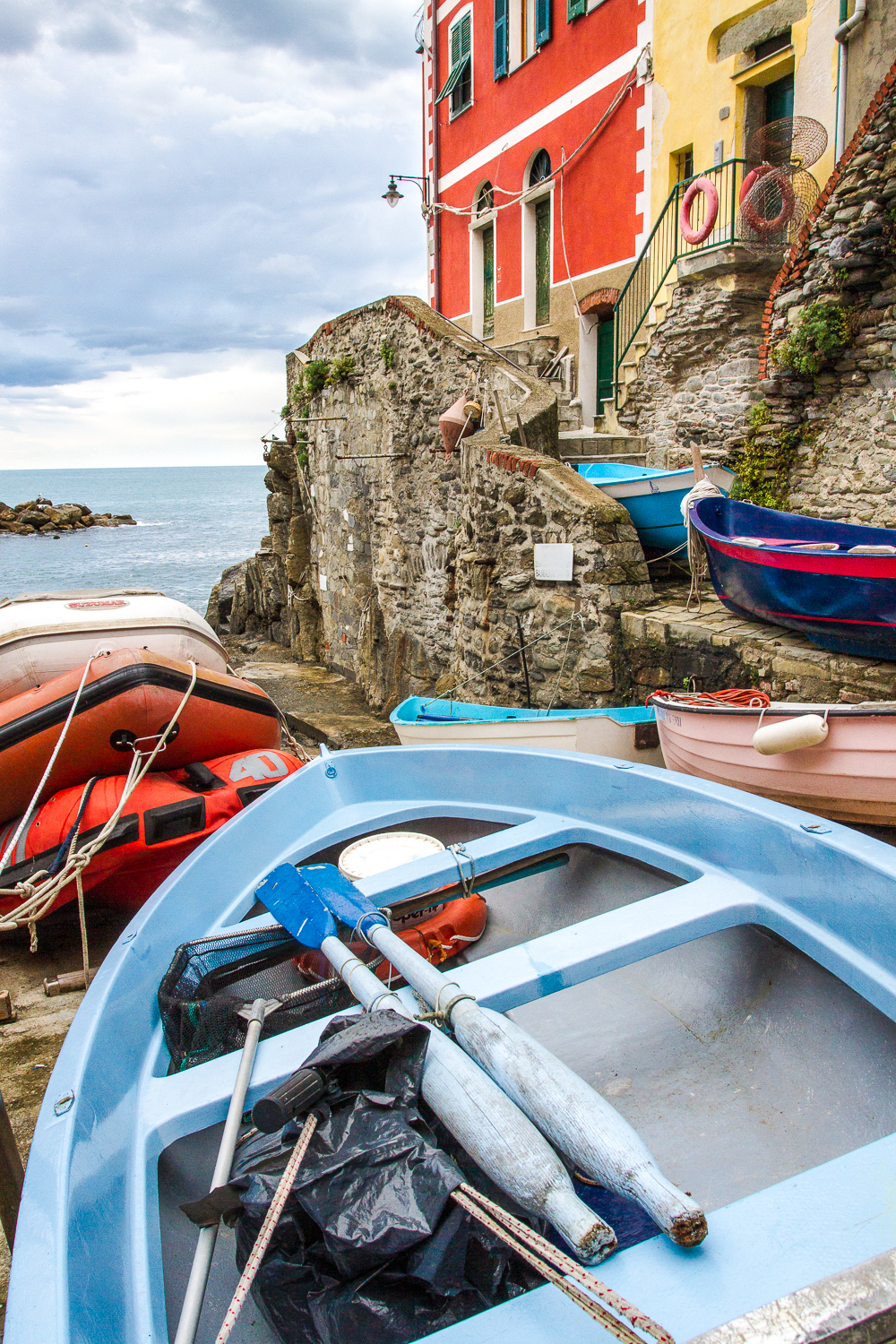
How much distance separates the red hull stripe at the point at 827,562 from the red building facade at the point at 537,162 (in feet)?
26.9

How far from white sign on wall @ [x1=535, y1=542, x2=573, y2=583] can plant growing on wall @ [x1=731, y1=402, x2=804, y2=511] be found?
121 inches

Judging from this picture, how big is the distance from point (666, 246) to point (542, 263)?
12.2 ft

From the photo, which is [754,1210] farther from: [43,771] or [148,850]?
[43,771]

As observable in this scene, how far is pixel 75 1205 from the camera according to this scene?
129 centimetres

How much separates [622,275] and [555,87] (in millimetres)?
3489

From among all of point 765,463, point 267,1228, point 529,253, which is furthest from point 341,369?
point 267,1228

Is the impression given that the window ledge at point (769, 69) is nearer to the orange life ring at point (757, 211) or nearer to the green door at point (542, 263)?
the orange life ring at point (757, 211)

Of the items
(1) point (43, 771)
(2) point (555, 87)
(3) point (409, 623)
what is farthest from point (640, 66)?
(1) point (43, 771)

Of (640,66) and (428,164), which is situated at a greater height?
(428,164)

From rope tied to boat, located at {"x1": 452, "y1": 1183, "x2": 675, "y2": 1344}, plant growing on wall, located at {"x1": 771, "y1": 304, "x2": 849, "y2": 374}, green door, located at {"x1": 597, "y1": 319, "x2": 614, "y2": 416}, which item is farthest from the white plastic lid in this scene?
green door, located at {"x1": 597, "y1": 319, "x2": 614, "y2": 416}

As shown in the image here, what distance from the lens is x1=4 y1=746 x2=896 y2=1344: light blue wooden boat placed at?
44.6 inches

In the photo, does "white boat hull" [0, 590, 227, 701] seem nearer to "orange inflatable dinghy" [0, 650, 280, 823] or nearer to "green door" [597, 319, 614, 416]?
"orange inflatable dinghy" [0, 650, 280, 823]

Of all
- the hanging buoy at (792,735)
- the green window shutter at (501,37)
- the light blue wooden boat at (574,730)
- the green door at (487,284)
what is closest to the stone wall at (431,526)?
the light blue wooden boat at (574,730)

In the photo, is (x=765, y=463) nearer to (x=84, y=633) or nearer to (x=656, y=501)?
(x=656, y=501)
